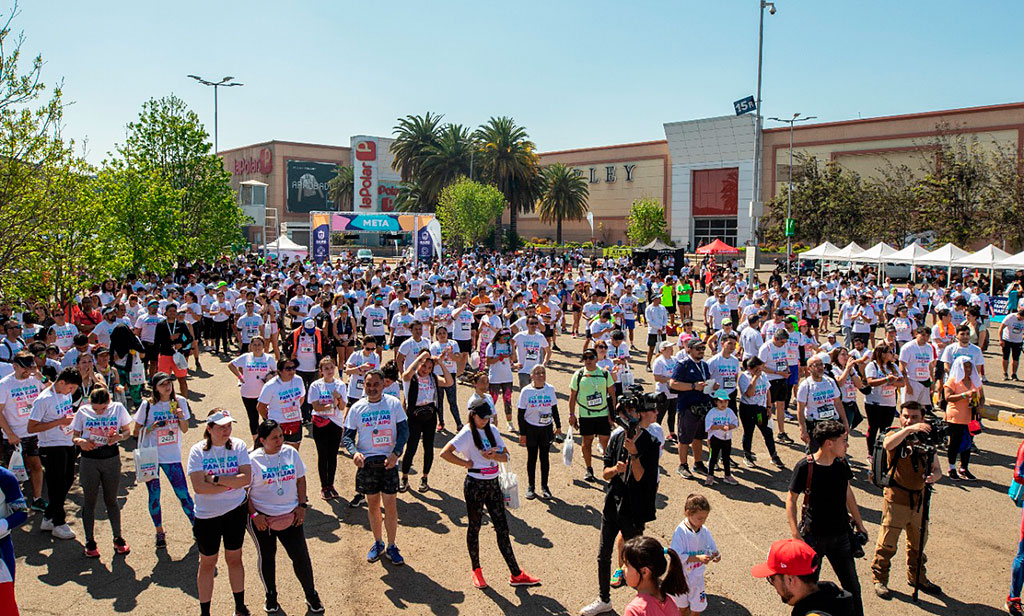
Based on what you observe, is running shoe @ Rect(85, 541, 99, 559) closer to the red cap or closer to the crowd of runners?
the crowd of runners

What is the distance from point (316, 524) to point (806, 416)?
223 inches

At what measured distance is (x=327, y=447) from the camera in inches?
315

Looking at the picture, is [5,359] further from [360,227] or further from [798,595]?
[360,227]

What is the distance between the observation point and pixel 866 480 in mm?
8969

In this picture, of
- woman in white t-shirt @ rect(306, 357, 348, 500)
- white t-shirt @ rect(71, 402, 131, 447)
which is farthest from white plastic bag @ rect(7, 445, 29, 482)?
woman in white t-shirt @ rect(306, 357, 348, 500)

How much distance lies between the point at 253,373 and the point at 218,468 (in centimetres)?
388

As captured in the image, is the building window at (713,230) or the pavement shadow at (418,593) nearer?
the pavement shadow at (418,593)

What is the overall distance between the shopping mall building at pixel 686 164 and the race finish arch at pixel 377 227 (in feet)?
62.6

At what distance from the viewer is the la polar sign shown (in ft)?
284

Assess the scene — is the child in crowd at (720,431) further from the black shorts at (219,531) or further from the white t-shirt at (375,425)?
the black shorts at (219,531)

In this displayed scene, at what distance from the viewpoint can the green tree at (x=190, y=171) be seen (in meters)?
26.5

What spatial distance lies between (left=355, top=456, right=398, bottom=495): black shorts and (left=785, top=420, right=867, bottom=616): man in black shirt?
10.9 ft

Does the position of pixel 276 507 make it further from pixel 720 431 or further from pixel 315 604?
pixel 720 431

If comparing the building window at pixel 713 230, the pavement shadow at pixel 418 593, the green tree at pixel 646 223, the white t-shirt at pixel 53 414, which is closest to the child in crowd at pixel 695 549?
the pavement shadow at pixel 418 593
